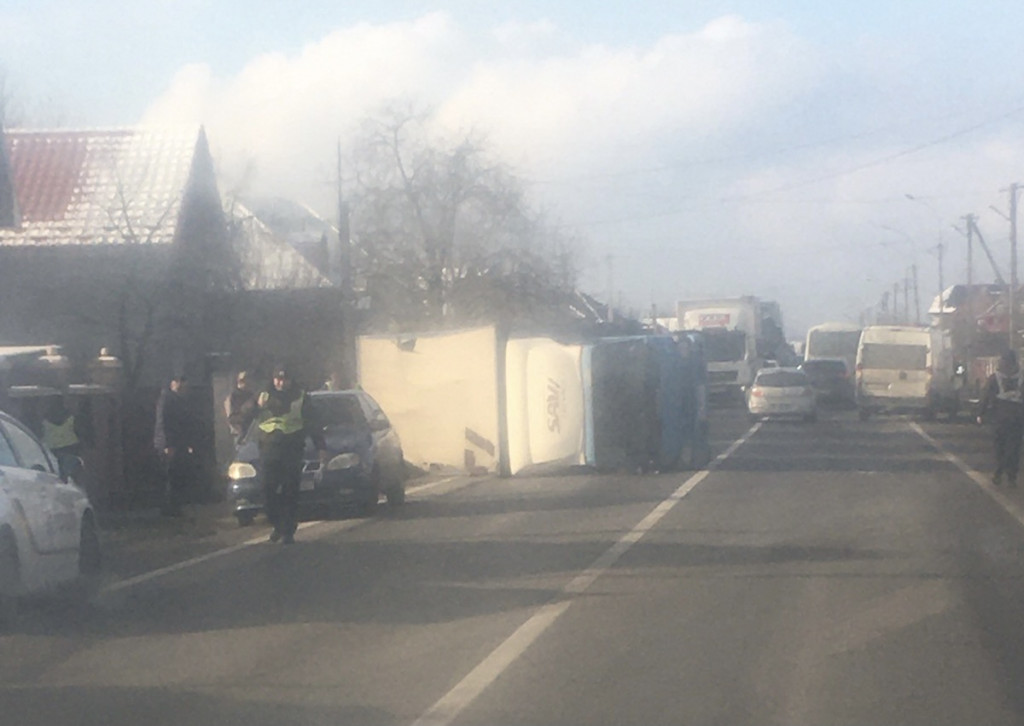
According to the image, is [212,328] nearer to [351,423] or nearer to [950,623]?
[351,423]

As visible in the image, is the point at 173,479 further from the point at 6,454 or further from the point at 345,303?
the point at 345,303

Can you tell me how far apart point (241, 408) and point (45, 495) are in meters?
9.02

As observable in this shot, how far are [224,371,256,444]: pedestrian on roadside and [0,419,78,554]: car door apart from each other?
299 inches

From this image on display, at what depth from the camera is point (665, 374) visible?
979 inches

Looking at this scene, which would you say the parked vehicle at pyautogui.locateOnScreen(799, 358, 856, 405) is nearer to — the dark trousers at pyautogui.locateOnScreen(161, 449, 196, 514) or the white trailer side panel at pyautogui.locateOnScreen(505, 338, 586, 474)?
the white trailer side panel at pyautogui.locateOnScreen(505, 338, 586, 474)

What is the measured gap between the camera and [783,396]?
42.7 m

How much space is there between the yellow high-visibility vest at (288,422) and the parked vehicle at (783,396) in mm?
28589

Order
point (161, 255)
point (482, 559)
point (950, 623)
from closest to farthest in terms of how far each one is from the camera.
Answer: point (950, 623)
point (482, 559)
point (161, 255)

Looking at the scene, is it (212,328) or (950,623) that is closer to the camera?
(950,623)

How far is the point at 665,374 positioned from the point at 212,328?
977cm

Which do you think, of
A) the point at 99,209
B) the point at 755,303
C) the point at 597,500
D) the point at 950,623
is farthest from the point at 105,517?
the point at 755,303

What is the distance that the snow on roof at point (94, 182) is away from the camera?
31844 millimetres

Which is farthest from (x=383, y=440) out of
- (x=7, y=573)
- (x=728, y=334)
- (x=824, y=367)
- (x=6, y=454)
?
Answer: (x=728, y=334)

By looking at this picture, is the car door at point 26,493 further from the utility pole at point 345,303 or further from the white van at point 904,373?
the white van at point 904,373
